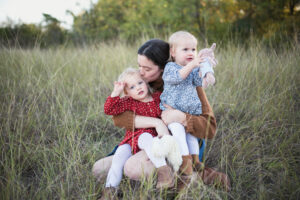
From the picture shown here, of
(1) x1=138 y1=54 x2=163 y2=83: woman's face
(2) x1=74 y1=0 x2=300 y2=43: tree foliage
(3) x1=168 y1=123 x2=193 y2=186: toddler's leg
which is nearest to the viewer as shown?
(3) x1=168 y1=123 x2=193 y2=186: toddler's leg

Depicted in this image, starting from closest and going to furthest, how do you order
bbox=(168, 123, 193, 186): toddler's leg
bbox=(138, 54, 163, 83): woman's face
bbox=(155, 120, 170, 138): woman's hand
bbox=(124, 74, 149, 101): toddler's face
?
bbox=(168, 123, 193, 186): toddler's leg → bbox=(155, 120, 170, 138): woman's hand → bbox=(124, 74, 149, 101): toddler's face → bbox=(138, 54, 163, 83): woman's face

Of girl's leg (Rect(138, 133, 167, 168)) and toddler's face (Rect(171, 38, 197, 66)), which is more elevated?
toddler's face (Rect(171, 38, 197, 66))

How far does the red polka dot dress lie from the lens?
6.14ft

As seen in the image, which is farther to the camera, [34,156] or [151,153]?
[34,156]

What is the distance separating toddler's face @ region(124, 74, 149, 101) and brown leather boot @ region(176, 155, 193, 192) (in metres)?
0.68

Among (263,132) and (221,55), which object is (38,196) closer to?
(263,132)

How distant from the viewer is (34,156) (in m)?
2.10

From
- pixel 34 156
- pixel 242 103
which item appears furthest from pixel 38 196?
pixel 242 103

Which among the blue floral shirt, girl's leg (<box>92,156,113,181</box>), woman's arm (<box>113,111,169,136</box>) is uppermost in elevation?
the blue floral shirt

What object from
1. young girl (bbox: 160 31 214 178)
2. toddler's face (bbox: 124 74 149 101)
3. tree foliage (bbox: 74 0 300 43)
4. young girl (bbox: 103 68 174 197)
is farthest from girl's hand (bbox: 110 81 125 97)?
tree foliage (bbox: 74 0 300 43)

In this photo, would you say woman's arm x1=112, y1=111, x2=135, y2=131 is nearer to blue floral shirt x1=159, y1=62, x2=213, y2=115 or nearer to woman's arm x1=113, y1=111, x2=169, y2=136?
woman's arm x1=113, y1=111, x2=169, y2=136

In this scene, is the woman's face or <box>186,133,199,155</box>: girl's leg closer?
<box>186,133,199,155</box>: girl's leg

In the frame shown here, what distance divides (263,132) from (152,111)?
57.3 inches

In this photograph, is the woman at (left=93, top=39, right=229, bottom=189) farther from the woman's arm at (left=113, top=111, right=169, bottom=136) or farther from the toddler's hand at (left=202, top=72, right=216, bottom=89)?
the toddler's hand at (left=202, top=72, right=216, bottom=89)
